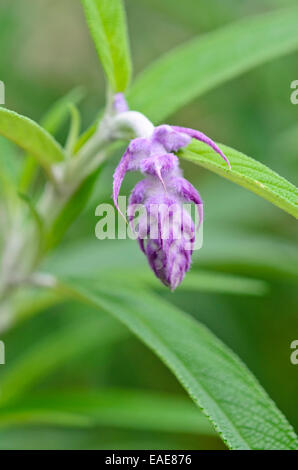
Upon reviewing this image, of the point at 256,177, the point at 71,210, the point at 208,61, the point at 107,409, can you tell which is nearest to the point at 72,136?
the point at 71,210

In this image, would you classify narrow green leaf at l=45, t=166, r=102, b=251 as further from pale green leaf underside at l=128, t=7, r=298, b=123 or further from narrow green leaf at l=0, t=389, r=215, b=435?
narrow green leaf at l=0, t=389, r=215, b=435

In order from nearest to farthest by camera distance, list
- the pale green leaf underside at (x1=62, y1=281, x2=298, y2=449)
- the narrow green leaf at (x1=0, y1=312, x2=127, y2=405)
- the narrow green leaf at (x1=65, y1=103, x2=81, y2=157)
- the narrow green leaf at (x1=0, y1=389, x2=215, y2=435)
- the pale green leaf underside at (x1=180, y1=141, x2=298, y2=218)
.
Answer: the pale green leaf underside at (x1=180, y1=141, x2=298, y2=218), the pale green leaf underside at (x1=62, y1=281, x2=298, y2=449), the narrow green leaf at (x1=65, y1=103, x2=81, y2=157), the narrow green leaf at (x1=0, y1=389, x2=215, y2=435), the narrow green leaf at (x1=0, y1=312, x2=127, y2=405)

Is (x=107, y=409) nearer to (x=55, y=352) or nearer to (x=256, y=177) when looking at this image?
(x=55, y=352)

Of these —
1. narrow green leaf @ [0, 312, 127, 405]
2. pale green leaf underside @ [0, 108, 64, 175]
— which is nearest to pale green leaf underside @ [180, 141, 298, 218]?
pale green leaf underside @ [0, 108, 64, 175]

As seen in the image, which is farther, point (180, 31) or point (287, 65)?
point (180, 31)
